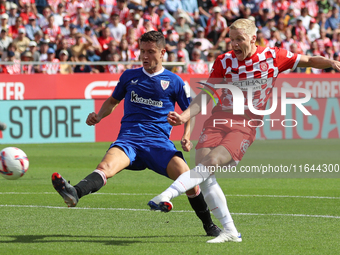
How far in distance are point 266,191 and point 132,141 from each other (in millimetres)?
4194

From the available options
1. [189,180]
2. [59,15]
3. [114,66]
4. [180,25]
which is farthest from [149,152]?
[180,25]

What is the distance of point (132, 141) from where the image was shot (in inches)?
241

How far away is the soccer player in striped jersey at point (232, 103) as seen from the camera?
5.54 meters

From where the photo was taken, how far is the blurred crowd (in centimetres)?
1852

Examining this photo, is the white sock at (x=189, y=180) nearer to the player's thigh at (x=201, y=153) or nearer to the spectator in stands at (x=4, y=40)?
the player's thigh at (x=201, y=153)

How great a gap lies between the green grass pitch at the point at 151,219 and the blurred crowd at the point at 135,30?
691cm

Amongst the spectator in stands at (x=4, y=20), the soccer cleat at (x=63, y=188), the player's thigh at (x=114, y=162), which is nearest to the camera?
the soccer cleat at (x=63, y=188)

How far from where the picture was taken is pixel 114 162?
582 cm

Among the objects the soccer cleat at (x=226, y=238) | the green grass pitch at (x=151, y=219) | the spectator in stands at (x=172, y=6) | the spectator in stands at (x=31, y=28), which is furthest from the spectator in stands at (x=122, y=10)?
the soccer cleat at (x=226, y=238)

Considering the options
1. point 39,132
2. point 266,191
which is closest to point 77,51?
point 39,132

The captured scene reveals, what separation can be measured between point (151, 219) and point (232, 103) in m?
2.05

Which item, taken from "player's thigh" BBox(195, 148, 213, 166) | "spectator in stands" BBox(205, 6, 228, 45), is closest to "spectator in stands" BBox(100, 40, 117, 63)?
"spectator in stands" BBox(205, 6, 228, 45)

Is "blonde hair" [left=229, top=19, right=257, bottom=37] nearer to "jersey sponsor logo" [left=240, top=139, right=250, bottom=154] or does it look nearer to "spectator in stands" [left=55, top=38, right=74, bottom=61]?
"jersey sponsor logo" [left=240, top=139, right=250, bottom=154]

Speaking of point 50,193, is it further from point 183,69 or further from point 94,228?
point 183,69
